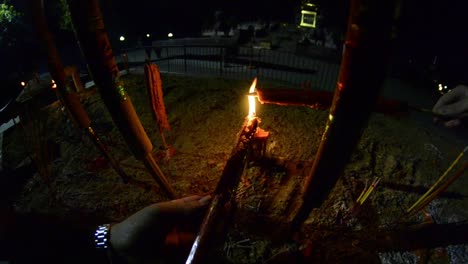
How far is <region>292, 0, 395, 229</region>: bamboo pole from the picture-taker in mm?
1564

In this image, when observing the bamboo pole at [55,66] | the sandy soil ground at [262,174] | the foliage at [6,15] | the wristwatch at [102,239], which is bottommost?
the sandy soil ground at [262,174]

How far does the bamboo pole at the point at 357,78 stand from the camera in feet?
5.13

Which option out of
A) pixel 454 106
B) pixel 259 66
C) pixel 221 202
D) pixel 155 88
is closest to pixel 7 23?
pixel 259 66

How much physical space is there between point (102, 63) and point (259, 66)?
1209 cm

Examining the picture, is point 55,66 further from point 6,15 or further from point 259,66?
point 6,15

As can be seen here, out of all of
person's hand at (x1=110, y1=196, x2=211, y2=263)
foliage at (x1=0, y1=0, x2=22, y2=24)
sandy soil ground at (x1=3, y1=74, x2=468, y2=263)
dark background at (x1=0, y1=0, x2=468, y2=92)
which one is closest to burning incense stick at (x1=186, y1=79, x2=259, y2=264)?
person's hand at (x1=110, y1=196, x2=211, y2=263)

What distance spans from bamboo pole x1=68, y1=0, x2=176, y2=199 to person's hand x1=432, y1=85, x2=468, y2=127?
8.95 metres

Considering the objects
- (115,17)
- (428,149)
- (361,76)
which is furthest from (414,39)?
(115,17)

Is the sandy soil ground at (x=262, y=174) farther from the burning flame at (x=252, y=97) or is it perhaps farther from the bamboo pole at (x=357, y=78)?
the bamboo pole at (x=357, y=78)

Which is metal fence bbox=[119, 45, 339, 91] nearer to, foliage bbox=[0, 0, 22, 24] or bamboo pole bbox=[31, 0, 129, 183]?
bamboo pole bbox=[31, 0, 129, 183]

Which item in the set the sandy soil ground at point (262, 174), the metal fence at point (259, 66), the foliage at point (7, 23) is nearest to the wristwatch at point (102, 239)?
the sandy soil ground at point (262, 174)

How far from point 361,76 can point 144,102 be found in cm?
940

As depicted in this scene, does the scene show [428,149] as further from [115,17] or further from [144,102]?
[115,17]

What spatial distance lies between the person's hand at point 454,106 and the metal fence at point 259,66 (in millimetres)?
A: 4098
